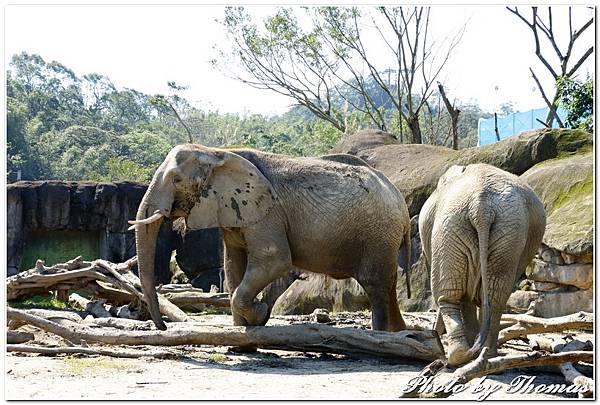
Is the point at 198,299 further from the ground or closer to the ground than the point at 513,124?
closer to the ground

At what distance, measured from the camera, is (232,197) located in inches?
310

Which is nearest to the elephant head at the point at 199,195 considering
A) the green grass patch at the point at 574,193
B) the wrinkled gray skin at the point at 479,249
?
the wrinkled gray skin at the point at 479,249

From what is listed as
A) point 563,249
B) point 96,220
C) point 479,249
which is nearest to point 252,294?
point 479,249

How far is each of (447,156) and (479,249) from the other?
24.0 feet

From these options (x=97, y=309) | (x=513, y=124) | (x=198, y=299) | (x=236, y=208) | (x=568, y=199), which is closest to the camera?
(x=236, y=208)

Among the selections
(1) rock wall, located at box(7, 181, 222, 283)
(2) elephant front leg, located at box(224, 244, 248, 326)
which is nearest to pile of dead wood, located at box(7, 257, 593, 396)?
(2) elephant front leg, located at box(224, 244, 248, 326)

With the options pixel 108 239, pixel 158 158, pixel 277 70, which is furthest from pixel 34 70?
pixel 108 239

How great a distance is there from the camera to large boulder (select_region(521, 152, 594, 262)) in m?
9.52

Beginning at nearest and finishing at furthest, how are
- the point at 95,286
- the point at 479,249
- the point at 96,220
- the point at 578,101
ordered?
the point at 479,249
the point at 95,286
the point at 578,101
the point at 96,220

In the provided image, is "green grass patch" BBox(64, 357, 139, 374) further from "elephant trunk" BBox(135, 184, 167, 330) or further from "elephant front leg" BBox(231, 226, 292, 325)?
"elephant front leg" BBox(231, 226, 292, 325)

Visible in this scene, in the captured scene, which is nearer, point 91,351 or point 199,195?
point 91,351

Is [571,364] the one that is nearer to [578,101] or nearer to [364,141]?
[578,101]

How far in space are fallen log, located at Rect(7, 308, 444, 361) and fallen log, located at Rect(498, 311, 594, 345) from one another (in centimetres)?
66

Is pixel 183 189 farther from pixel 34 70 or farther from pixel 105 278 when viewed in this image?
pixel 34 70
